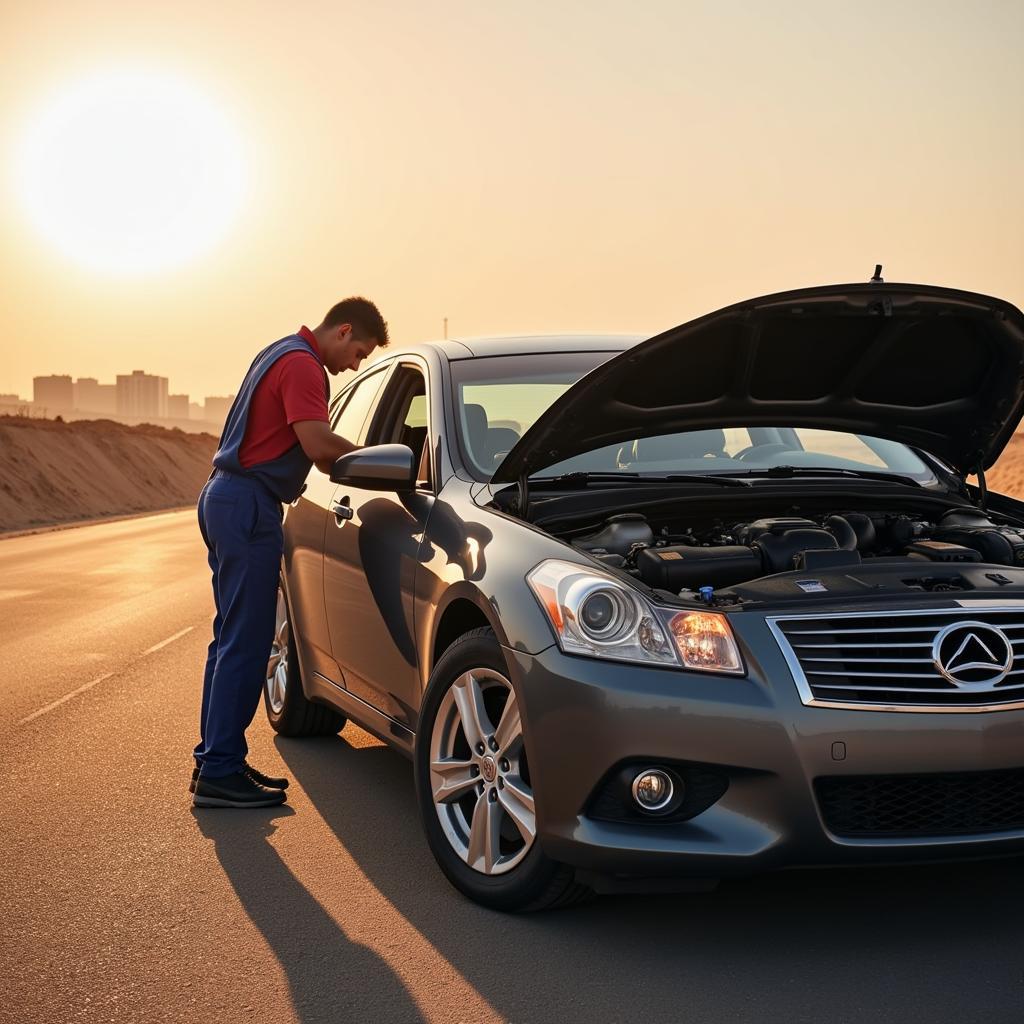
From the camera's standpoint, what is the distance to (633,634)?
4113mm

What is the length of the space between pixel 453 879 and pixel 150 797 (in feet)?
6.42

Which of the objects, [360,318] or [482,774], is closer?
[482,774]

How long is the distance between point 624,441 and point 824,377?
0.79 meters

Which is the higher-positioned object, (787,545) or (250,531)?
(787,545)

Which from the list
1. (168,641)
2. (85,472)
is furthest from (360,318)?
(85,472)

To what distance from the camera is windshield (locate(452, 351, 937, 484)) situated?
5.71m

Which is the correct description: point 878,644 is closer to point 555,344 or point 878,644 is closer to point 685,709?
point 685,709

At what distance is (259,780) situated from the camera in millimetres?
6133

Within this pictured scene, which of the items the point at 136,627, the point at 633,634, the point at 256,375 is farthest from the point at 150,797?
the point at 136,627

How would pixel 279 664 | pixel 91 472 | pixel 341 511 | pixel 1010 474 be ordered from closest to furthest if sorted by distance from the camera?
pixel 341 511 < pixel 279 664 < pixel 91 472 < pixel 1010 474

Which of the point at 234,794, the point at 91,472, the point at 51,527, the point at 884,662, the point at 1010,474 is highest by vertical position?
the point at 884,662

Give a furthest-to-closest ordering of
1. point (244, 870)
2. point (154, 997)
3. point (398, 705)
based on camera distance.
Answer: point (398, 705), point (244, 870), point (154, 997)

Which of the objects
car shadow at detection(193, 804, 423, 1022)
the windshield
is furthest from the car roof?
car shadow at detection(193, 804, 423, 1022)

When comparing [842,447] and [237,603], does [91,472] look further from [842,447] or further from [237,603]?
[842,447]
